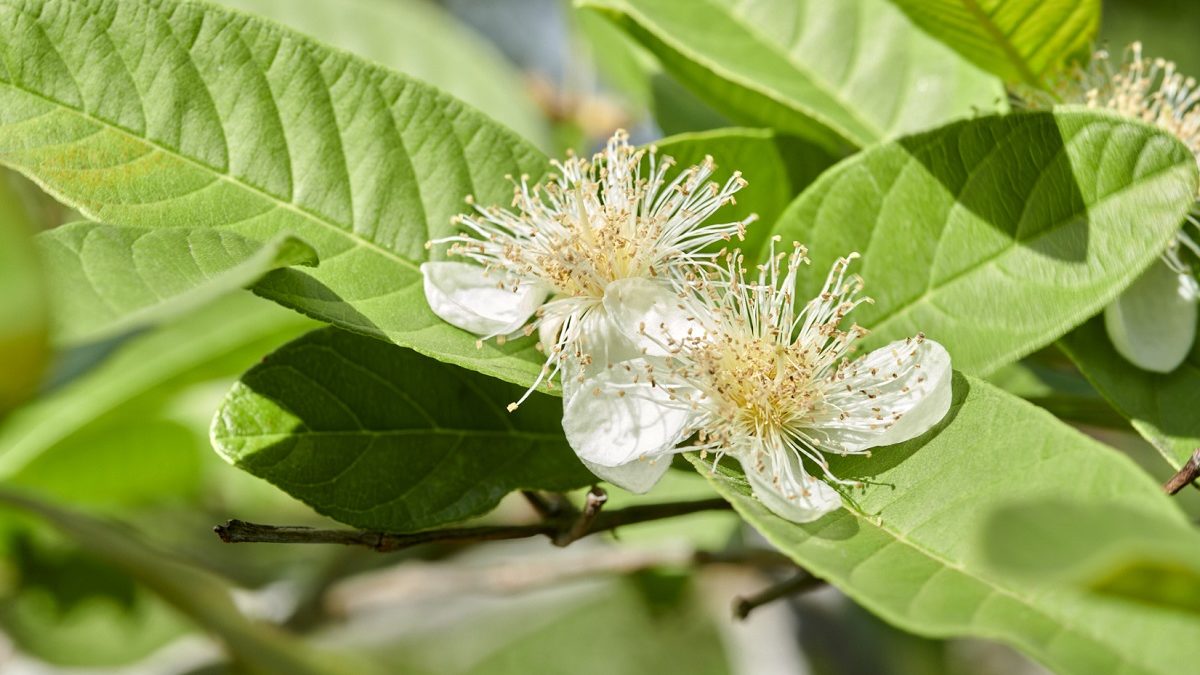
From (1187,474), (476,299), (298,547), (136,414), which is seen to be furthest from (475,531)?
(298,547)

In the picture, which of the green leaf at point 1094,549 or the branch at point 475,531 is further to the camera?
the branch at point 475,531

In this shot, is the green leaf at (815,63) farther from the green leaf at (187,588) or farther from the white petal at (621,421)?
the green leaf at (187,588)

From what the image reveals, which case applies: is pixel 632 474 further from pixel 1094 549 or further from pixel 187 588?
pixel 187 588

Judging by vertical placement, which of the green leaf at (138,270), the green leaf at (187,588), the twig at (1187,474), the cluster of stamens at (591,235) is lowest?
the green leaf at (187,588)

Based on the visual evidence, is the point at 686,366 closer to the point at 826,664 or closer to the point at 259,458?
the point at 259,458

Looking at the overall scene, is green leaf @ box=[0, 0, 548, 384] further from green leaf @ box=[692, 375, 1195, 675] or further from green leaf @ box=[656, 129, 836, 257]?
green leaf @ box=[692, 375, 1195, 675]

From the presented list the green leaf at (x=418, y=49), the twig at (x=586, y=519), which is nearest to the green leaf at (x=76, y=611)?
the green leaf at (x=418, y=49)
